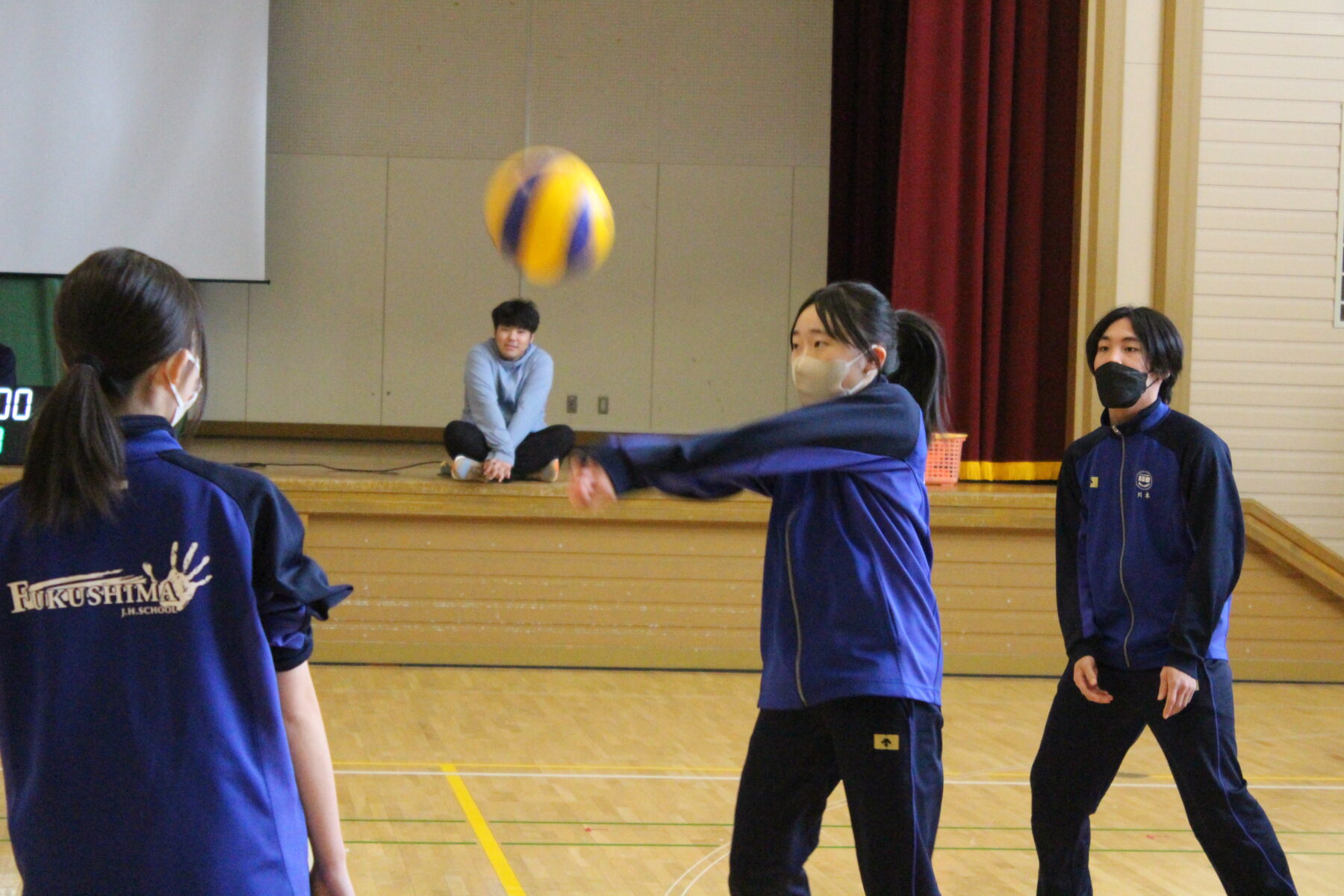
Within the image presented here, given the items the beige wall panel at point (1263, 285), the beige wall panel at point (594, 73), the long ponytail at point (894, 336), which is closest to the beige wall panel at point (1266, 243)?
the beige wall panel at point (1263, 285)

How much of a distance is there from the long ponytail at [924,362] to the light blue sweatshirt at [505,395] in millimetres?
4292

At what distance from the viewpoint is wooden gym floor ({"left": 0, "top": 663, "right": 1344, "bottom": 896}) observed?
3.58m

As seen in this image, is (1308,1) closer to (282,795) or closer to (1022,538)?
(1022,538)

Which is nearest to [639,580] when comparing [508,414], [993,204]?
[508,414]

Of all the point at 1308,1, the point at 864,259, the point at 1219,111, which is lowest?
the point at 864,259

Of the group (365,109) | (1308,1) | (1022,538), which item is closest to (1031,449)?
(1022,538)

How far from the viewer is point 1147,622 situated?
2.87 metres

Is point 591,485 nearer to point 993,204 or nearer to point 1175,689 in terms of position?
point 1175,689

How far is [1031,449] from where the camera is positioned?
778 centimetres

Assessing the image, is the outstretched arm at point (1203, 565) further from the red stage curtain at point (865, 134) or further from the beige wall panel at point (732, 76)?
the beige wall panel at point (732, 76)

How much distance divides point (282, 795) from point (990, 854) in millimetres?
2777

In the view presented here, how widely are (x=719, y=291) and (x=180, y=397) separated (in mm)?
8318

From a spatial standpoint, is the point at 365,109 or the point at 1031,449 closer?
the point at 1031,449

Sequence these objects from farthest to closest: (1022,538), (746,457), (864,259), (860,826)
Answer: (864,259) < (1022,538) < (860,826) < (746,457)
